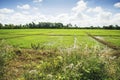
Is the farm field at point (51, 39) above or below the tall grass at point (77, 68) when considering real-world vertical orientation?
below

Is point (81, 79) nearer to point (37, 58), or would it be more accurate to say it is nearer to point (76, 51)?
point (76, 51)

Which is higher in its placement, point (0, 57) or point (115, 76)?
point (0, 57)

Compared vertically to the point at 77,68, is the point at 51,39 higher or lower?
lower

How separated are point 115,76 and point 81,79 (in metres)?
1.14

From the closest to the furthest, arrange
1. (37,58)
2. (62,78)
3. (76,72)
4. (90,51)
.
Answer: (62,78) < (76,72) < (90,51) < (37,58)

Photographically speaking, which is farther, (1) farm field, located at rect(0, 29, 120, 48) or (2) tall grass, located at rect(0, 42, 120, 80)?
(1) farm field, located at rect(0, 29, 120, 48)

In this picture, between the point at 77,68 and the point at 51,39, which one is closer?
the point at 77,68

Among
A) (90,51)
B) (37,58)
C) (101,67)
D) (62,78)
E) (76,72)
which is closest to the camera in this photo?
(62,78)

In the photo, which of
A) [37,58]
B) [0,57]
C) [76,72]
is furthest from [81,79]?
[37,58]

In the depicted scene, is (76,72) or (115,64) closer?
(76,72)

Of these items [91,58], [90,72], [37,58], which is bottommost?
[37,58]

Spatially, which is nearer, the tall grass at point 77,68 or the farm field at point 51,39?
the tall grass at point 77,68

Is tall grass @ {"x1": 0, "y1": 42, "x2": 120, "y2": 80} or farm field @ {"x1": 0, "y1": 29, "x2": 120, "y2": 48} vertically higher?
tall grass @ {"x1": 0, "y1": 42, "x2": 120, "y2": 80}

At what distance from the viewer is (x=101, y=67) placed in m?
5.95
